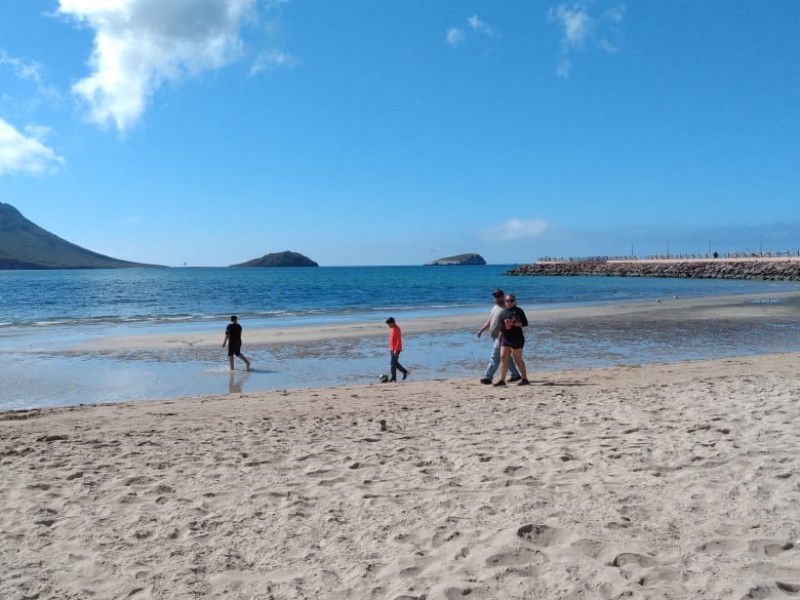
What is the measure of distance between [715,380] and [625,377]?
1.67m

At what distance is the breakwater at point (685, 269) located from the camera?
7261 centimetres

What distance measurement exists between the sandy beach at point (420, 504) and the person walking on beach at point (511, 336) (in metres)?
2.51

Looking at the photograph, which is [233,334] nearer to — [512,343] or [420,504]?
[512,343]

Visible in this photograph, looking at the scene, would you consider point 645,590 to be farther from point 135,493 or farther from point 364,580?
point 135,493

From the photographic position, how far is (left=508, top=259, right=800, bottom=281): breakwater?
7261cm

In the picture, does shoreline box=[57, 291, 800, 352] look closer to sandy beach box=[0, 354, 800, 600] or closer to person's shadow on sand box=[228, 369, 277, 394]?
person's shadow on sand box=[228, 369, 277, 394]

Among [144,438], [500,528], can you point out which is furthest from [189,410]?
[500,528]

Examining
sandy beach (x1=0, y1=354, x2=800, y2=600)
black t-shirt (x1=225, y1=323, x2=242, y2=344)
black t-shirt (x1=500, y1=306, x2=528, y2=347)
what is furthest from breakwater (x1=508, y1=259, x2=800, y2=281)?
sandy beach (x1=0, y1=354, x2=800, y2=600)

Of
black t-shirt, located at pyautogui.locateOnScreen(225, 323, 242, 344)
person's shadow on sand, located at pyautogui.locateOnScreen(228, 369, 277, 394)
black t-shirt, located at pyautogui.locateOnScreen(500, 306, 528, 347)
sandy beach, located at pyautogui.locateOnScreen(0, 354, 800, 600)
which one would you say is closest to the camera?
sandy beach, located at pyautogui.locateOnScreen(0, 354, 800, 600)

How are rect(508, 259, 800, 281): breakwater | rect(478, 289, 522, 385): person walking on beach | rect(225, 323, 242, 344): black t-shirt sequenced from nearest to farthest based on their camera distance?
rect(478, 289, 522, 385): person walking on beach
rect(225, 323, 242, 344): black t-shirt
rect(508, 259, 800, 281): breakwater

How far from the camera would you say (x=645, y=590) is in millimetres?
3494

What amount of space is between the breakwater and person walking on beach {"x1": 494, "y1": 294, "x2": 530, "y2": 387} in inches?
2717

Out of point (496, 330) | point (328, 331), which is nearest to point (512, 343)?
point (496, 330)

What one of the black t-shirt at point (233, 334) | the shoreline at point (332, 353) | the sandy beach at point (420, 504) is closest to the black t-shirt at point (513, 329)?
the sandy beach at point (420, 504)
